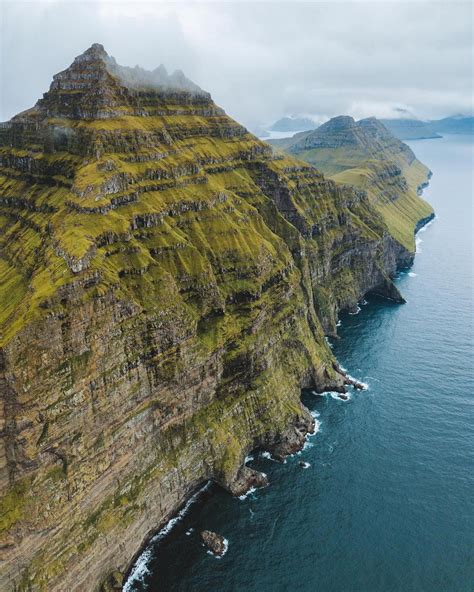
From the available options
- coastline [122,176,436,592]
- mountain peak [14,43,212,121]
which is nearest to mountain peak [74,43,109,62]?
mountain peak [14,43,212,121]

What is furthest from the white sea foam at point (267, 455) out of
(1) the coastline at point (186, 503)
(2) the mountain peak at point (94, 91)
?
(2) the mountain peak at point (94, 91)

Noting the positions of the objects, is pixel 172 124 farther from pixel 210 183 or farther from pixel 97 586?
pixel 97 586

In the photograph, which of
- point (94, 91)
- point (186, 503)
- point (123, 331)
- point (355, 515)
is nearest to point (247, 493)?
point (186, 503)

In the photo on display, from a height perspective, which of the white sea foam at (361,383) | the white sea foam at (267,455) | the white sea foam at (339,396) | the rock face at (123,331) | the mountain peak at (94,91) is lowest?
the white sea foam at (267,455)

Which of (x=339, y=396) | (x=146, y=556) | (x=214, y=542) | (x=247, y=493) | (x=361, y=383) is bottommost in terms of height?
(x=146, y=556)

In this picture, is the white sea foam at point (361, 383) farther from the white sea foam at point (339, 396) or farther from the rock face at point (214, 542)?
the rock face at point (214, 542)

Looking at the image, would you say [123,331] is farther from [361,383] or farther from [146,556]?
[361,383]
